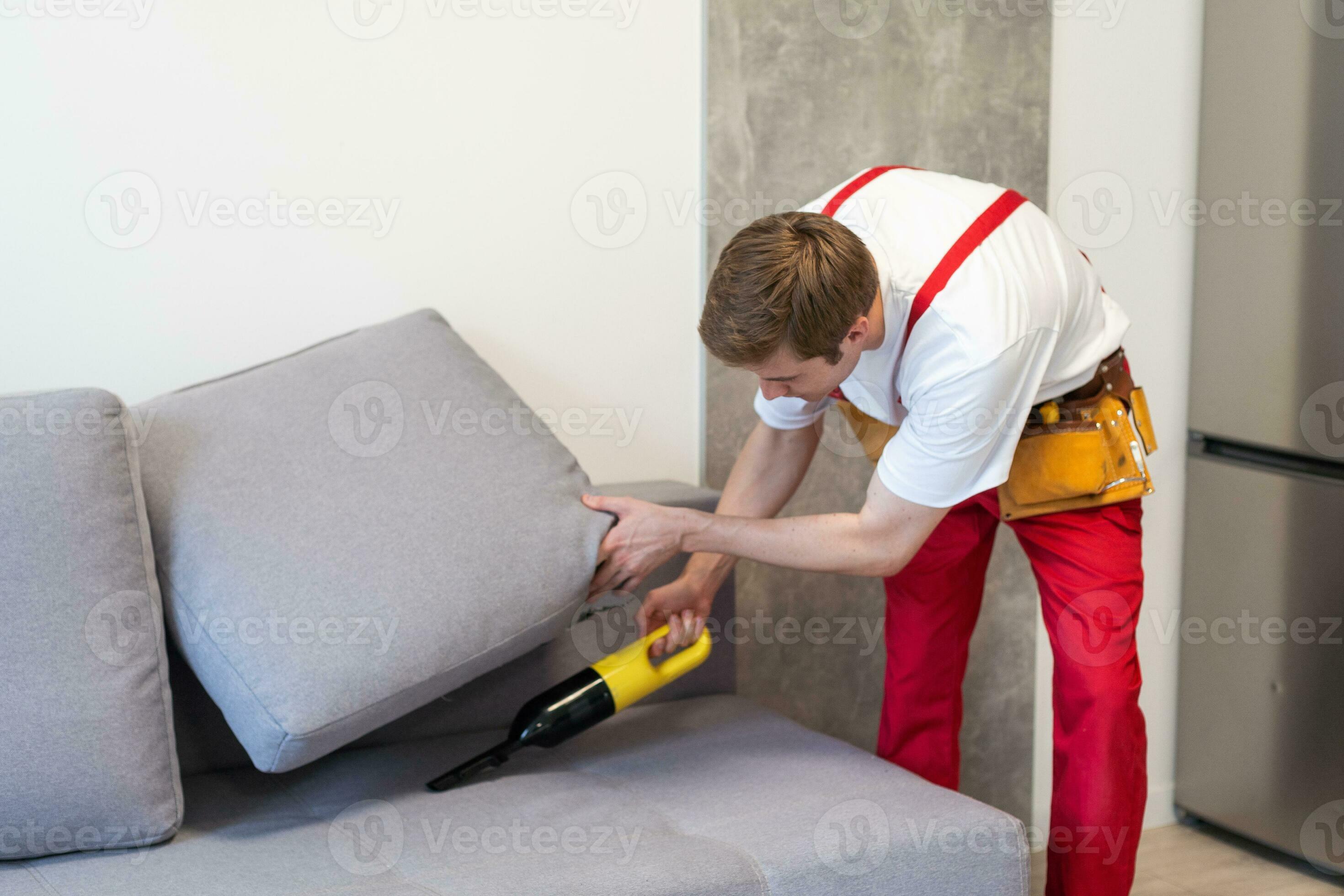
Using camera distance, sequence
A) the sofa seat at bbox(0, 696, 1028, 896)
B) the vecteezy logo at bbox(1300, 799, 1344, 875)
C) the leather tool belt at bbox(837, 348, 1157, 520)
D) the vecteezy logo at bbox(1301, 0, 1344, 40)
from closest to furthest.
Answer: the sofa seat at bbox(0, 696, 1028, 896) → the leather tool belt at bbox(837, 348, 1157, 520) → the vecteezy logo at bbox(1301, 0, 1344, 40) → the vecteezy logo at bbox(1300, 799, 1344, 875)

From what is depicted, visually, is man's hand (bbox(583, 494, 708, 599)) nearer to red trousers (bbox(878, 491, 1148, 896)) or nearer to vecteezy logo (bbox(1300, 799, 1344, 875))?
red trousers (bbox(878, 491, 1148, 896))

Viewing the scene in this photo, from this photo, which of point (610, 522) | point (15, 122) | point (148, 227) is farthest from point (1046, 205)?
point (15, 122)

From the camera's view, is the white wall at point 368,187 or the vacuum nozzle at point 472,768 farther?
the white wall at point 368,187

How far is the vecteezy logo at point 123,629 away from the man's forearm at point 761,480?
0.76 metres

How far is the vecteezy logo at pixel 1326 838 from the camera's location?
7.16ft

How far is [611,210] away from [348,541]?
826mm
